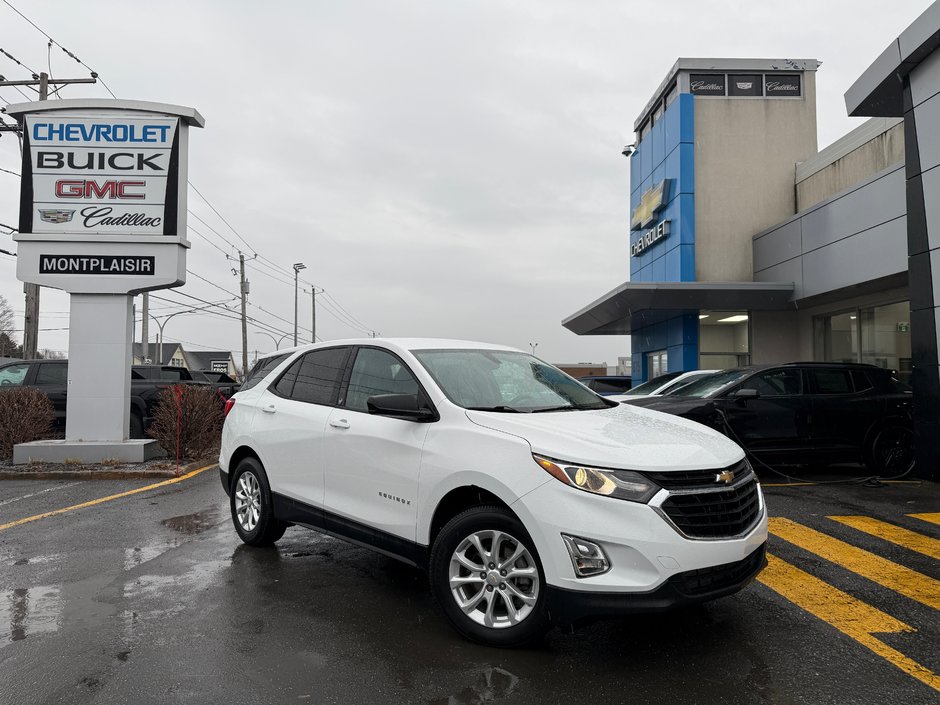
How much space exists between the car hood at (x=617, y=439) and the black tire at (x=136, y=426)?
11.3m

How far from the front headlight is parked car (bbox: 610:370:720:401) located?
6.95 metres

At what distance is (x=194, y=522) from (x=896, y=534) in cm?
675

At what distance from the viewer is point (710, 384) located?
32.3 feet

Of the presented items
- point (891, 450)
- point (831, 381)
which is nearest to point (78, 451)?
point (831, 381)

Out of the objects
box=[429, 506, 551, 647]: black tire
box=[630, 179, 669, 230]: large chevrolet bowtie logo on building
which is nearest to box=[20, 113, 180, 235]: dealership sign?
box=[429, 506, 551, 647]: black tire

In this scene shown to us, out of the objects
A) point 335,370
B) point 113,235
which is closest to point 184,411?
point 113,235

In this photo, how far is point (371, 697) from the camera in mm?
3135

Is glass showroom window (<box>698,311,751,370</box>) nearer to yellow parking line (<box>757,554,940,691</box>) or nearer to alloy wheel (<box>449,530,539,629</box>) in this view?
yellow parking line (<box>757,554,940,691</box>)

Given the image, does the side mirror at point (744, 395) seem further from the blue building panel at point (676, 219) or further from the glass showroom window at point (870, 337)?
the blue building panel at point (676, 219)

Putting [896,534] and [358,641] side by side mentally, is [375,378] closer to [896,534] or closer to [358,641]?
[358,641]

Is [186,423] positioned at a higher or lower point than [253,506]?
higher

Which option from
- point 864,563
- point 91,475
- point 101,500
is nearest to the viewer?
point 864,563

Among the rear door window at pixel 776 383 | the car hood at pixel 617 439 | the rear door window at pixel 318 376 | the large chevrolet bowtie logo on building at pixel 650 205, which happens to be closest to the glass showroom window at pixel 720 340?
the large chevrolet bowtie logo on building at pixel 650 205

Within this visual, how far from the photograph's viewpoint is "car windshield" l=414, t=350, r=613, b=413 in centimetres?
434
